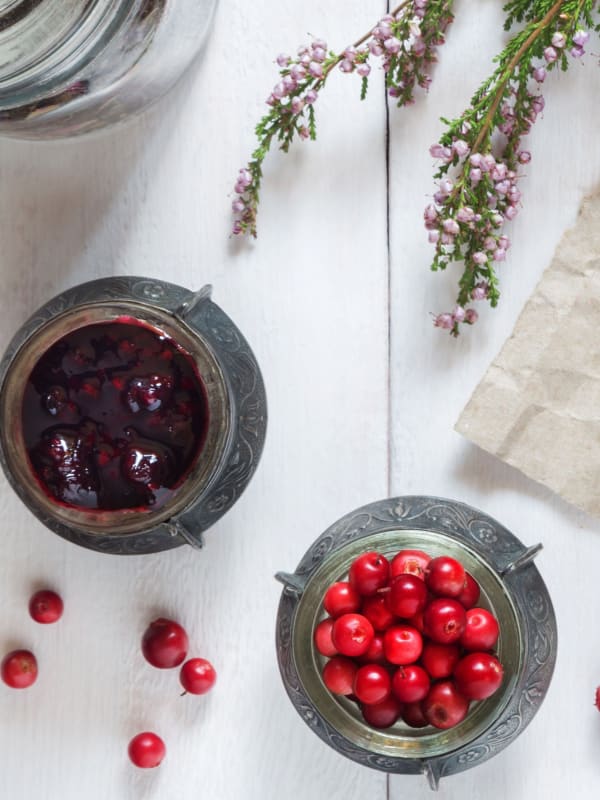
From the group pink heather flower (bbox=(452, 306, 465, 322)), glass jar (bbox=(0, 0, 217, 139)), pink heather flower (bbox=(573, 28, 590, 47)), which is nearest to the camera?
glass jar (bbox=(0, 0, 217, 139))

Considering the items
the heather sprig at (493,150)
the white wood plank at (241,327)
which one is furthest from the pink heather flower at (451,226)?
the white wood plank at (241,327)

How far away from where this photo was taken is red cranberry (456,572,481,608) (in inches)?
36.2

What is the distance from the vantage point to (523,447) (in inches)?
43.5

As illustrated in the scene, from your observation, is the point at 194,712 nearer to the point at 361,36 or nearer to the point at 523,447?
the point at 523,447

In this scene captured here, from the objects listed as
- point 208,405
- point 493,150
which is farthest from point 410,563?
point 493,150

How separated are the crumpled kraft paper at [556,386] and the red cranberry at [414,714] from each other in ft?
1.01

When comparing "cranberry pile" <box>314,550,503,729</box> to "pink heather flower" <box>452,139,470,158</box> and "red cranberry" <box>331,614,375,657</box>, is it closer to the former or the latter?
"red cranberry" <box>331,614,375,657</box>

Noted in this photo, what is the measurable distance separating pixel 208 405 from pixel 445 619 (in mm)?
274

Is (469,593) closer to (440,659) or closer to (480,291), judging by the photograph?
(440,659)

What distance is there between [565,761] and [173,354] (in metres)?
0.61

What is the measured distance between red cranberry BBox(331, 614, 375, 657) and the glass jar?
0.51 metres

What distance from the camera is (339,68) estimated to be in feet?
3.59

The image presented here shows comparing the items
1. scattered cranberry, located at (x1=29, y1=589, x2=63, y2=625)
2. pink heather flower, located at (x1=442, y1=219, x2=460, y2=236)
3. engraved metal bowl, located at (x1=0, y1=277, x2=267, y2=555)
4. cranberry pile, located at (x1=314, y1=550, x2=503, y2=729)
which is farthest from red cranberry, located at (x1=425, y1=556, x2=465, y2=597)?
scattered cranberry, located at (x1=29, y1=589, x2=63, y2=625)

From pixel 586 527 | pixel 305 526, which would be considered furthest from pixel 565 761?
pixel 305 526
